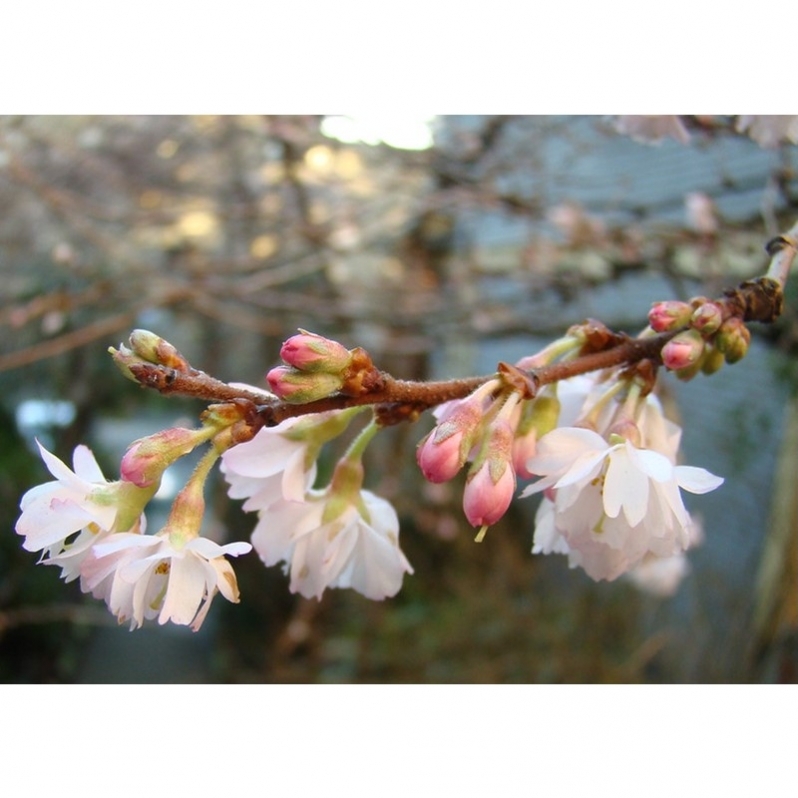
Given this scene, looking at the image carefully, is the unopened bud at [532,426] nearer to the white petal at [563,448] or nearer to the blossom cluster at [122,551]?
the white petal at [563,448]

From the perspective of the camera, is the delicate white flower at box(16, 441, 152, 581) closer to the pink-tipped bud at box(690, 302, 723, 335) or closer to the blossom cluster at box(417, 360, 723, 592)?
the blossom cluster at box(417, 360, 723, 592)

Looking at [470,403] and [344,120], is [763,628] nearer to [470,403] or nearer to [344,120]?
[344,120]

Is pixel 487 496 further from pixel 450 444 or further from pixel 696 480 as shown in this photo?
pixel 696 480

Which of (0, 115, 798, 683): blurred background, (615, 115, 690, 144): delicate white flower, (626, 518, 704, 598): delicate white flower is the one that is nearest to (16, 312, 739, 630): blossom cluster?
(615, 115, 690, 144): delicate white flower

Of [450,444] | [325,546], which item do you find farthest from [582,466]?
[325,546]

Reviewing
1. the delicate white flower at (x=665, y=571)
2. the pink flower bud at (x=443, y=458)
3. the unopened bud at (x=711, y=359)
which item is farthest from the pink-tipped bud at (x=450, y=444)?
the delicate white flower at (x=665, y=571)
